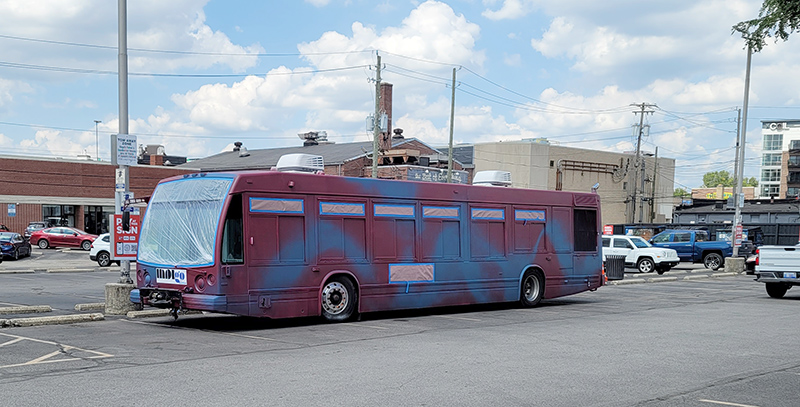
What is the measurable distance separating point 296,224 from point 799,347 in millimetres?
8391

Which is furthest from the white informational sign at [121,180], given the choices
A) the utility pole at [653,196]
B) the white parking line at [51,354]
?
the utility pole at [653,196]

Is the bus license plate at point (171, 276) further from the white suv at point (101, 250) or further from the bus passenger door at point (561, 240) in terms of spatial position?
the white suv at point (101, 250)

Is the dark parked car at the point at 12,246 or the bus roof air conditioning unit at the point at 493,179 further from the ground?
the bus roof air conditioning unit at the point at 493,179

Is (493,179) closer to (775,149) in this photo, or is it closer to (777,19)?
(777,19)

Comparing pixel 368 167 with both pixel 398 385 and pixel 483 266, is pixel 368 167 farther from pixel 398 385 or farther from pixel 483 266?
pixel 398 385

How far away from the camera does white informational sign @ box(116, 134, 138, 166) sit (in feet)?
51.0

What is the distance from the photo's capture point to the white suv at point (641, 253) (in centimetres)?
3562

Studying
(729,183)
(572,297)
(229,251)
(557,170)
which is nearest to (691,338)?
(229,251)

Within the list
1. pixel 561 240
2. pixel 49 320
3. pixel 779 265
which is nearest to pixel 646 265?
pixel 779 265

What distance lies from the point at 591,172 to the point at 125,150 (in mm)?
60300

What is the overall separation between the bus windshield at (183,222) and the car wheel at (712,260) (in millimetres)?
31626

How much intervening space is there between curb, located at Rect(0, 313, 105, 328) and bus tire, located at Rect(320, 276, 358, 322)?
4.03 m

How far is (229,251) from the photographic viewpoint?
1302cm

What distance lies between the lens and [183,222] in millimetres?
13477
